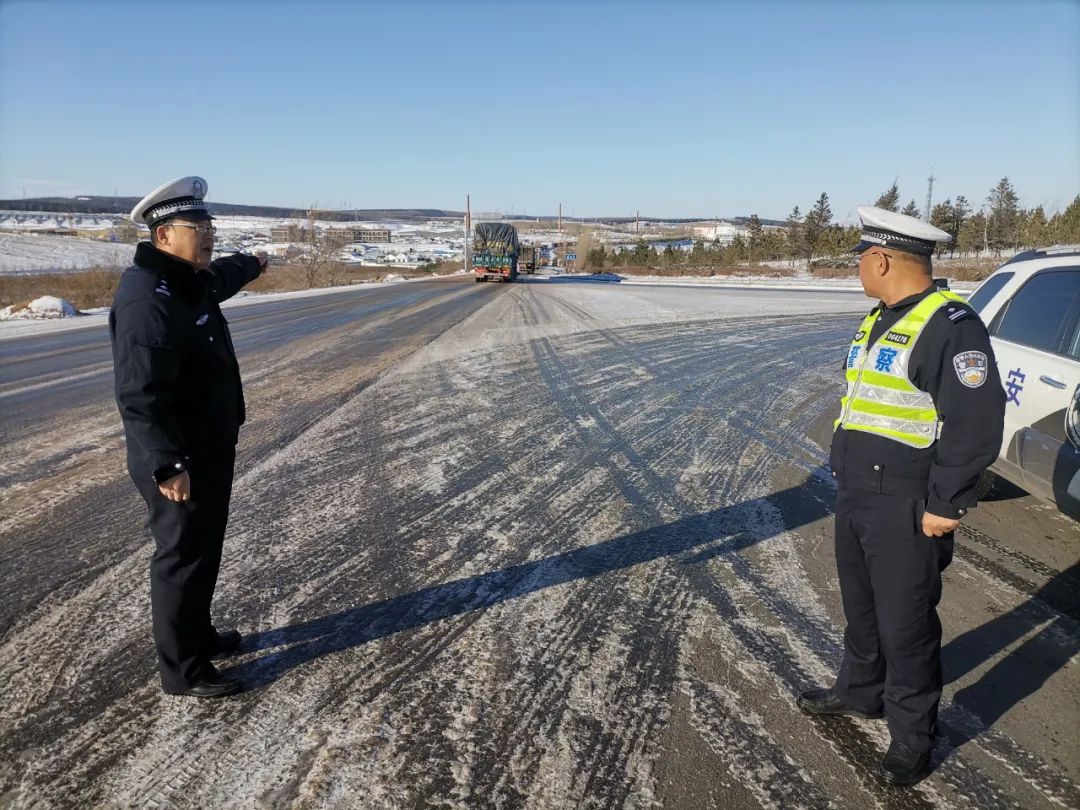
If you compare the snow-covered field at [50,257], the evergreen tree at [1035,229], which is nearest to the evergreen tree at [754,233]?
the evergreen tree at [1035,229]

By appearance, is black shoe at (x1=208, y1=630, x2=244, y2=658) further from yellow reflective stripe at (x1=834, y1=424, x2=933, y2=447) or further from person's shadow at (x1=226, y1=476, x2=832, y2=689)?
yellow reflective stripe at (x1=834, y1=424, x2=933, y2=447)

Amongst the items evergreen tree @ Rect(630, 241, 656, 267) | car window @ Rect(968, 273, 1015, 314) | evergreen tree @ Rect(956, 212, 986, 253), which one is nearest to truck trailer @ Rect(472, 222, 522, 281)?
car window @ Rect(968, 273, 1015, 314)

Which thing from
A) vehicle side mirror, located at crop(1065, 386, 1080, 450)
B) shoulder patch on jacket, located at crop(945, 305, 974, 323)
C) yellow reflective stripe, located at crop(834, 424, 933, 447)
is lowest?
vehicle side mirror, located at crop(1065, 386, 1080, 450)

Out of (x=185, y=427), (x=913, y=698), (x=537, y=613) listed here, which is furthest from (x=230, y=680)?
Result: (x=913, y=698)

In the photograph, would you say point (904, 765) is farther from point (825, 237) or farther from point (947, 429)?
point (825, 237)

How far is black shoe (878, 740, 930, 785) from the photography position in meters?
2.43

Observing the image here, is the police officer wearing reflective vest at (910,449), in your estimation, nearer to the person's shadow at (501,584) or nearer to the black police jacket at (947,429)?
the black police jacket at (947,429)

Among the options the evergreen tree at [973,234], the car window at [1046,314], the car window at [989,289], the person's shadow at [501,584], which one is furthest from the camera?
the evergreen tree at [973,234]

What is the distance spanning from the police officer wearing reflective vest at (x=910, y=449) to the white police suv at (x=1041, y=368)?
1.78 meters

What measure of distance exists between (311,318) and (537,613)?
53.8ft

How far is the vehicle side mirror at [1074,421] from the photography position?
395cm

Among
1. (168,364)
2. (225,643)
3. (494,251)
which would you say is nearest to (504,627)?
(225,643)

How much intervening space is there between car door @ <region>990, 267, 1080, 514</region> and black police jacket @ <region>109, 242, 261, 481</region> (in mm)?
4531

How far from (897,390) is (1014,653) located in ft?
5.92
